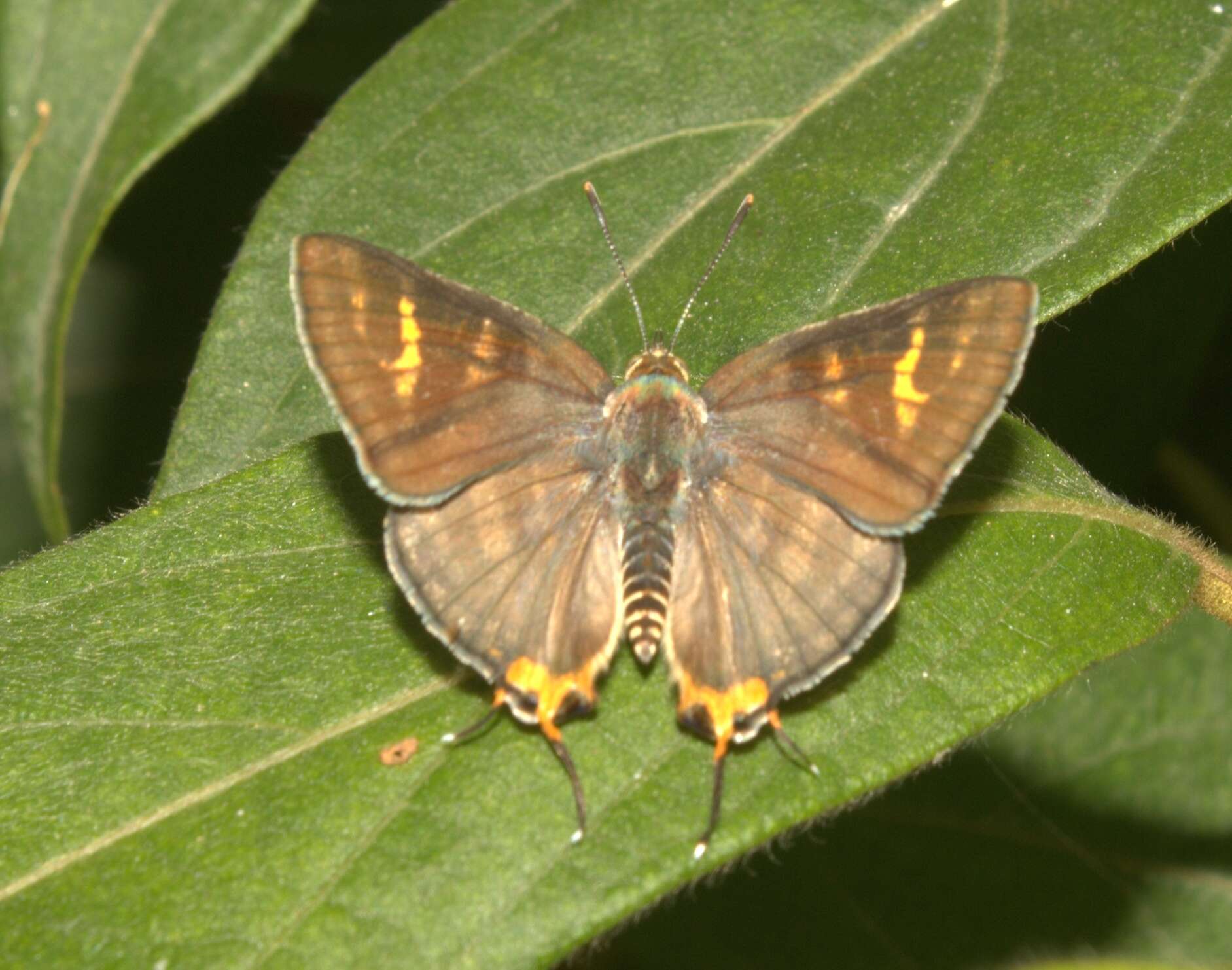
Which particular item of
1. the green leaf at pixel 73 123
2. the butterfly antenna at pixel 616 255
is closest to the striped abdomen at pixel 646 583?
the butterfly antenna at pixel 616 255

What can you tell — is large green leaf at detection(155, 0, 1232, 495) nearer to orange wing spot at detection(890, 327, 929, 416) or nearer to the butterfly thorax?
the butterfly thorax

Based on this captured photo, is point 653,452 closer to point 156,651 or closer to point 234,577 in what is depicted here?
point 234,577

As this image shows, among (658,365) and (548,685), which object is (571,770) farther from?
(658,365)

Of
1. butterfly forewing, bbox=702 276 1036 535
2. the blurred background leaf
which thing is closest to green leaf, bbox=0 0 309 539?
the blurred background leaf

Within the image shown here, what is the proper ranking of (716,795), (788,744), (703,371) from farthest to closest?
(703,371) < (788,744) < (716,795)

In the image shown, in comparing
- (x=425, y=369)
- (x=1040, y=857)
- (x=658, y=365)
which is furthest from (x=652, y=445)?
(x=1040, y=857)

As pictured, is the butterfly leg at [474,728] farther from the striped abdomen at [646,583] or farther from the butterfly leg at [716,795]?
the butterfly leg at [716,795]

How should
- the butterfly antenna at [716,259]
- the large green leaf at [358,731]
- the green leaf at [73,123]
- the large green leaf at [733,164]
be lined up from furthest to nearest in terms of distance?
the green leaf at [73,123] < the butterfly antenna at [716,259] < the large green leaf at [733,164] < the large green leaf at [358,731]
